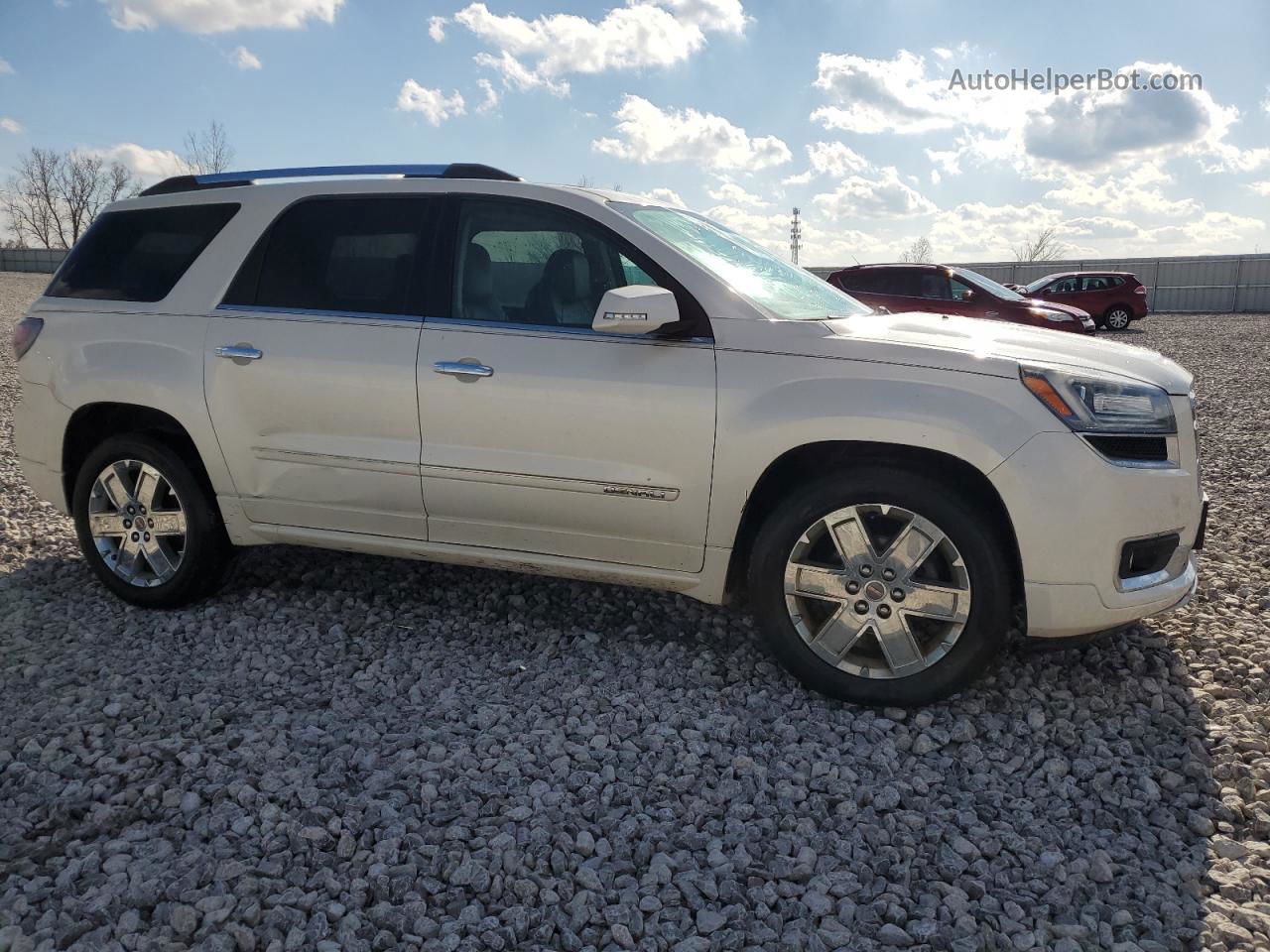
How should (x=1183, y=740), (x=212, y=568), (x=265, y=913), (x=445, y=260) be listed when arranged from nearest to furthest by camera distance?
1. (x=265, y=913)
2. (x=1183, y=740)
3. (x=445, y=260)
4. (x=212, y=568)

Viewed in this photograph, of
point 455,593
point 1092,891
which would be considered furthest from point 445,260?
point 1092,891

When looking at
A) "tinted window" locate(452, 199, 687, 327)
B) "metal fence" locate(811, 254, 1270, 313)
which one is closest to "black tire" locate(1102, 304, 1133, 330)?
"metal fence" locate(811, 254, 1270, 313)

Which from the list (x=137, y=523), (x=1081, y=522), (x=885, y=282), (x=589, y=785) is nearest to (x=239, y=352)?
(x=137, y=523)

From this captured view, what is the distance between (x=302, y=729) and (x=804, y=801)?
1682 millimetres

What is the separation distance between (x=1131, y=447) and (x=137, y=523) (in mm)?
4029

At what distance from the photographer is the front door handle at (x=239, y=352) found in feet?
12.6

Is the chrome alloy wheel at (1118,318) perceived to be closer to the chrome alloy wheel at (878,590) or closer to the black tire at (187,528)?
the chrome alloy wheel at (878,590)

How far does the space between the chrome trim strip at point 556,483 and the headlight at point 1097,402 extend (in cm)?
127

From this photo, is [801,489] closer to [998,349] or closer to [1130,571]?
[998,349]

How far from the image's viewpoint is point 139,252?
423 cm

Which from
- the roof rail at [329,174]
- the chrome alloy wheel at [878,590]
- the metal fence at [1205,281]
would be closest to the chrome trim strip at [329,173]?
the roof rail at [329,174]

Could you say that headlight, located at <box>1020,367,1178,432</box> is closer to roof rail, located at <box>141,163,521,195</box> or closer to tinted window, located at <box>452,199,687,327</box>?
tinted window, located at <box>452,199,687,327</box>

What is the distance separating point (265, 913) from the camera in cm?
230

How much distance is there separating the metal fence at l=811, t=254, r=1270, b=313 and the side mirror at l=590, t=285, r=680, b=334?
30.4 meters
